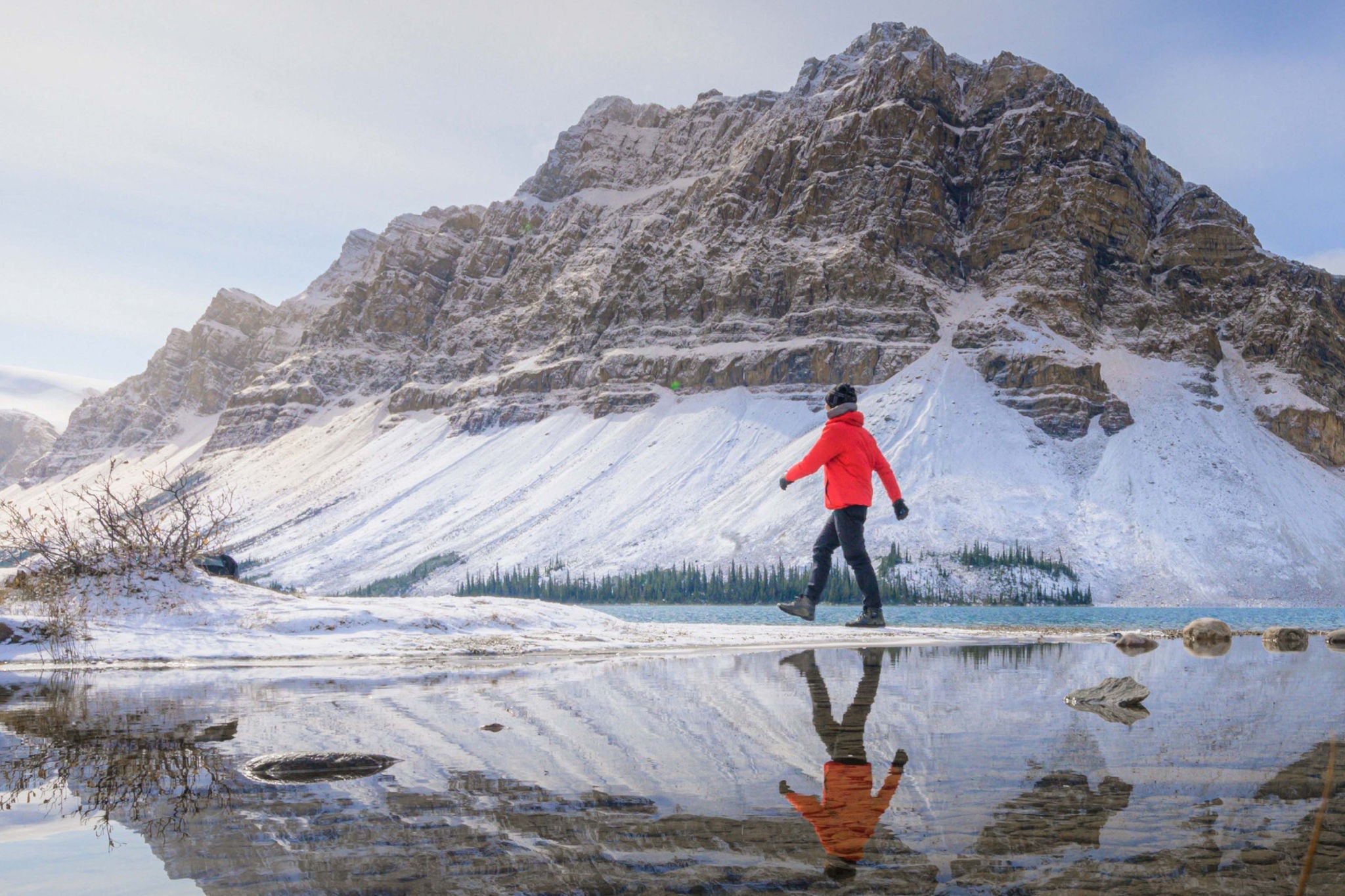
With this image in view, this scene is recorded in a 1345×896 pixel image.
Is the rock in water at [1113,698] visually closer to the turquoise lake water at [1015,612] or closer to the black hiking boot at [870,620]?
the black hiking boot at [870,620]

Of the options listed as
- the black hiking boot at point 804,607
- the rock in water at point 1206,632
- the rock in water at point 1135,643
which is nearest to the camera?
the black hiking boot at point 804,607

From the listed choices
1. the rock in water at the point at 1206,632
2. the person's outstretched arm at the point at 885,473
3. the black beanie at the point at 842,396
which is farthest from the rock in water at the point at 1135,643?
the black beanie at the point at 842,396

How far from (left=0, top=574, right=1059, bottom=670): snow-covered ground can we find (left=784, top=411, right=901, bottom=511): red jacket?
15.5ft

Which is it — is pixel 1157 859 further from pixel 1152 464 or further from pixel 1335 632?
pixel 1152 464

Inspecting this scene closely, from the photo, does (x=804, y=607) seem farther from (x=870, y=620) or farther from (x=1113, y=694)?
(x=1113, y=694)

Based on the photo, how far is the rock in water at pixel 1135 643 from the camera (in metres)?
20.3

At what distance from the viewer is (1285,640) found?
23.2 meters

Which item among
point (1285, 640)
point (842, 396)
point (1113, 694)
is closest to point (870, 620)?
point (842, 396)

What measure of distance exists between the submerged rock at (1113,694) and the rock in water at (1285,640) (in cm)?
1395

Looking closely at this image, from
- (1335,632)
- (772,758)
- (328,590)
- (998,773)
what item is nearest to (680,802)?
(772,758)

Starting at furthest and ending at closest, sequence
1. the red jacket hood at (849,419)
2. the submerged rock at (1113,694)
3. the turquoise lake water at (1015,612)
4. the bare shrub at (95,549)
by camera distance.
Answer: the turquoise lake water at (1015,612) < the bare shrub at (95,549) < the red jacket hood at (849,419) < the submerged rock at (1113,694)

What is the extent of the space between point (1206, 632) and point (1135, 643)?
252 inches

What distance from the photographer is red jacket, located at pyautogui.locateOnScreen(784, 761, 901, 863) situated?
4.09m

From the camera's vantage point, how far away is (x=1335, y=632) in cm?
2414
